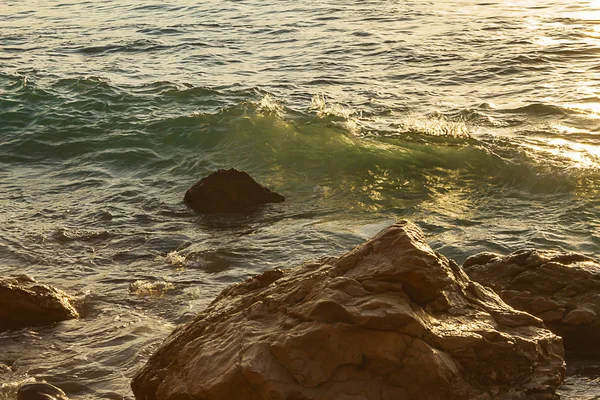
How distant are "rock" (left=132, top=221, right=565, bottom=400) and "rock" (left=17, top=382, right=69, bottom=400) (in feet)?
1.79

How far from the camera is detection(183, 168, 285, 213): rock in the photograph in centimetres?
952

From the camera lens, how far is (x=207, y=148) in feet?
42.9

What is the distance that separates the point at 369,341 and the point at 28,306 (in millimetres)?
3218

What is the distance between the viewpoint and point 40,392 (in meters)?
5.14

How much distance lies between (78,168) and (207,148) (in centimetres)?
191

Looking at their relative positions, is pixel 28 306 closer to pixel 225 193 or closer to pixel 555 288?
pixel 225 193

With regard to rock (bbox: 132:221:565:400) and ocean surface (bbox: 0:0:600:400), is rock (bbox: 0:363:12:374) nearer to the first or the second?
ocean surface (bbox: 0:0:600:400)

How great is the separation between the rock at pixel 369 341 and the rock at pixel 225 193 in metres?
4.38

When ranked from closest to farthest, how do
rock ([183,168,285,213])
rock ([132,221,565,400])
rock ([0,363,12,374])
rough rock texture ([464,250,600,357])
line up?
rock ([132,221,565,400]), rough rock texture ([464,250,600,357]), rock ([0,363,12,374]), rock ([183,168,285,213])

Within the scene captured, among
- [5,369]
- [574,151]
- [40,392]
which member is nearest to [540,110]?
[574,151]

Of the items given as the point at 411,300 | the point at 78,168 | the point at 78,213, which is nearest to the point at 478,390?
the point at 411,300

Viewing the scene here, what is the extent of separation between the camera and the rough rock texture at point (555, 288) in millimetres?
5543

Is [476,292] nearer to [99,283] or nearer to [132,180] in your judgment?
[99,283]

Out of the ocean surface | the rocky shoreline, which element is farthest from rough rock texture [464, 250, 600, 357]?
the ocean surface
